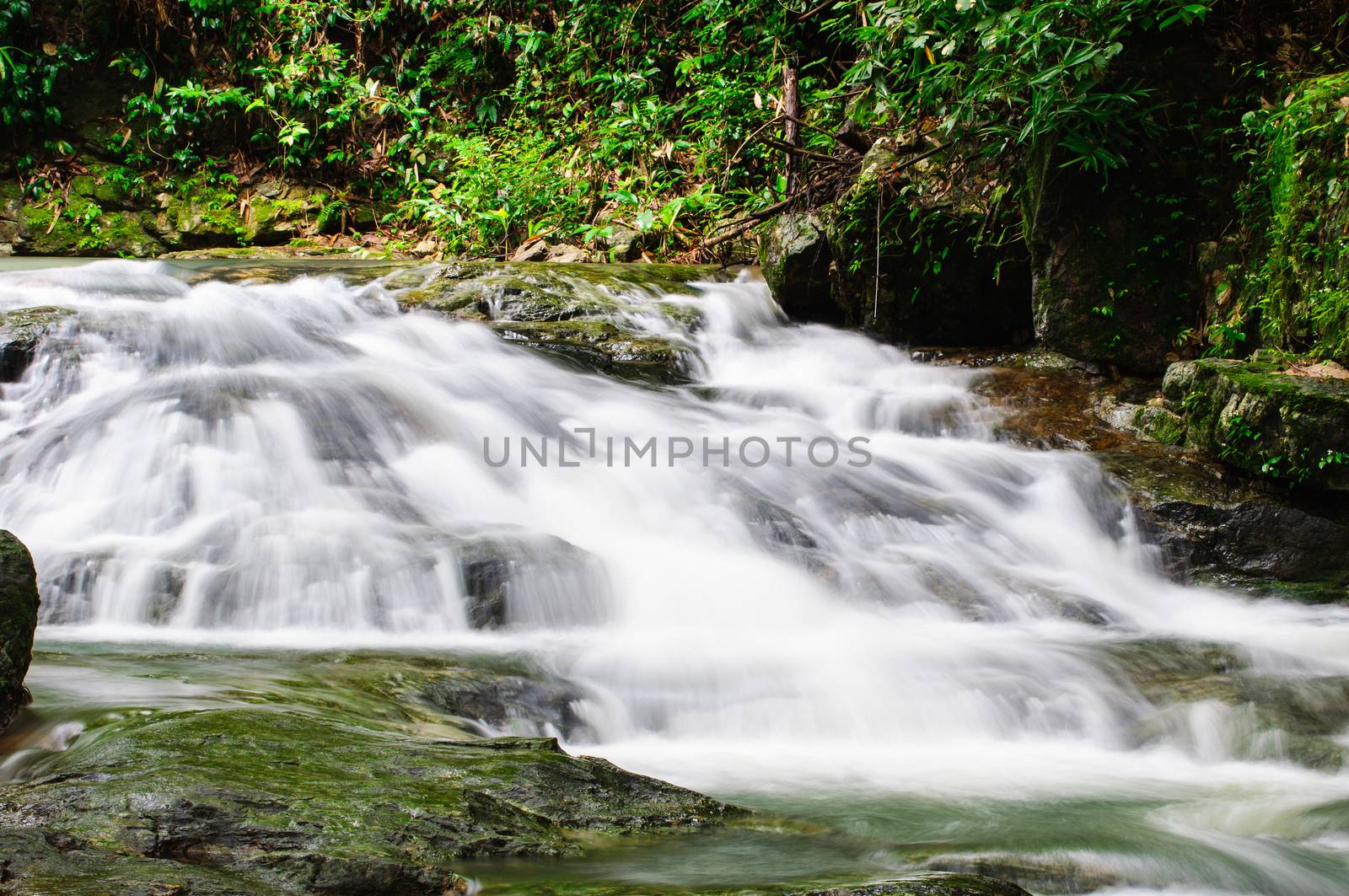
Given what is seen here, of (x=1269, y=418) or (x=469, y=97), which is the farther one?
(x=469, y=97)

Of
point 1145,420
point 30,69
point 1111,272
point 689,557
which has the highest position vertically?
point 30,69

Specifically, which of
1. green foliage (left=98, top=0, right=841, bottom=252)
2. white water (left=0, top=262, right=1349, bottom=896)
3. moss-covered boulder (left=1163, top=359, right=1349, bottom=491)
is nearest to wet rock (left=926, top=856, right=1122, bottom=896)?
white water (left=0, top=262, right=1349, bottom=896)

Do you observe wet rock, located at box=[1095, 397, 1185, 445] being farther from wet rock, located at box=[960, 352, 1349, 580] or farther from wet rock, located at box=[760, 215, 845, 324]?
wet rock, located at box=[760, 215, 845, 324]

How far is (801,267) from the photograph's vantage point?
7.28 m

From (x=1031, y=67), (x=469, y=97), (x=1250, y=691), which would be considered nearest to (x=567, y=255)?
(x=469, y=97)

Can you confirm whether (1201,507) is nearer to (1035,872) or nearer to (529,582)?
(529,582)

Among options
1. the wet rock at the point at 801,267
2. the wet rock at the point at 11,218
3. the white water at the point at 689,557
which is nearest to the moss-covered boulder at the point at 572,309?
the white water at the point at 689,557

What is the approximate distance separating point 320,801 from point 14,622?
1044mm

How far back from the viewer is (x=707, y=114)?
10.0 metres

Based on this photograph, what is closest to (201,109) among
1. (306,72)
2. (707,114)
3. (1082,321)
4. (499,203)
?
(306,72)

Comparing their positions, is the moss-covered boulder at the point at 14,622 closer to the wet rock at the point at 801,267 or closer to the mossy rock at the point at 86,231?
the wet rock at the point at 801,267

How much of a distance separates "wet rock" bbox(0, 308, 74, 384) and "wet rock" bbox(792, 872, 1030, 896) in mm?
5570

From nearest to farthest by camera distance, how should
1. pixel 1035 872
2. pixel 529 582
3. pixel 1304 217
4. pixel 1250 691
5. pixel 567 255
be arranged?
pixel 1035 872 < pixel 1250 691 < pixel 529 582 < pixel 1304 217 < pixel 567 255

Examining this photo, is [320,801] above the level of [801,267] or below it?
below
